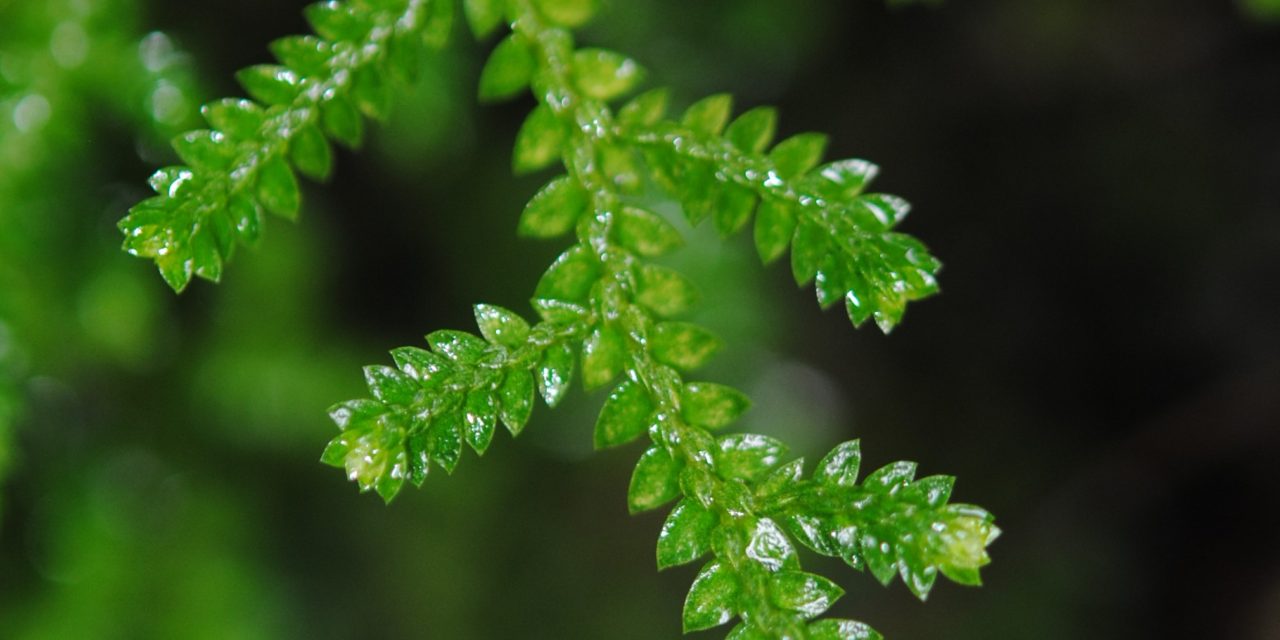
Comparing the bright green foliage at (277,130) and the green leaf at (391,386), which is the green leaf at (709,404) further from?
the bright green foliage at (277,130)

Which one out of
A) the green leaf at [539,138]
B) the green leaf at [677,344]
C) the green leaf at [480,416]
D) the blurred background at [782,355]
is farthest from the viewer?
the blurred background at [782,355]

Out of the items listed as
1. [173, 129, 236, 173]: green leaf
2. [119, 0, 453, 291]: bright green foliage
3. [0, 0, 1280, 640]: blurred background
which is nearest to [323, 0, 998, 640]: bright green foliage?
[119, 0, 453, 291]: bright green foliage

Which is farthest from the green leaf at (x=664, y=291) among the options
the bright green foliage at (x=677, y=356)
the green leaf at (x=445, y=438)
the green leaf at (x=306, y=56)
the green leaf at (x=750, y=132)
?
the green leaf at (x=306, y=56)

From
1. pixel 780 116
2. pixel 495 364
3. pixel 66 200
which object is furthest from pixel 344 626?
pixel 780 116

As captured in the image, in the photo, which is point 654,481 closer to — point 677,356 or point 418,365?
point 677,356

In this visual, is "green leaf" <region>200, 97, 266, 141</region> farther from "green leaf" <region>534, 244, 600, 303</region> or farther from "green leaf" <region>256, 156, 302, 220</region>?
"green leaf" <region>534, 244, 600, 303</region>

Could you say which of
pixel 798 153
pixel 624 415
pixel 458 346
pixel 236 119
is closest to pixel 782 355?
pixel 798 153
